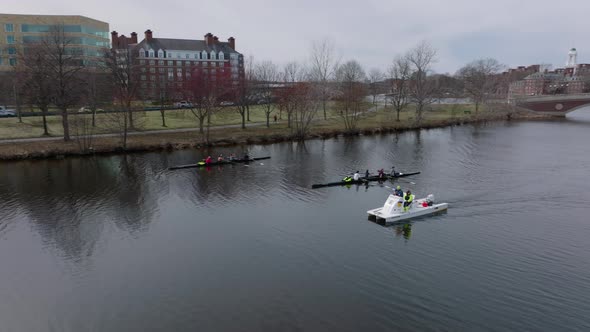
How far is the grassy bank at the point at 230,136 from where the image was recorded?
152ft

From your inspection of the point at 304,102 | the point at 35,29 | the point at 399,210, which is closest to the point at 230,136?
the point at 304,102

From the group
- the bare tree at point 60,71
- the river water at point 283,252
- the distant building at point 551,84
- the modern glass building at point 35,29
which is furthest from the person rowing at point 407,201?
the distant building at point 551,84

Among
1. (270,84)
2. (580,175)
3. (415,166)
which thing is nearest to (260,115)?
(270,84)

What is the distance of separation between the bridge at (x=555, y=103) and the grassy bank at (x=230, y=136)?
1358 centimetres

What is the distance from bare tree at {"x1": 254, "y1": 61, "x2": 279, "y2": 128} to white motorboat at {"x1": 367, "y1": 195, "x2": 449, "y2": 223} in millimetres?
43658

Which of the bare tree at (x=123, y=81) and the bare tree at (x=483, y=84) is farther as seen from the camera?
the bare tree at (x=483, y=84)

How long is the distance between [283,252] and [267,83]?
58466 mm

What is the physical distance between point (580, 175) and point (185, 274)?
39.8m

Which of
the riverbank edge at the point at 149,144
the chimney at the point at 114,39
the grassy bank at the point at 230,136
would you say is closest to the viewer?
the riverbank edge at the point at 149,144

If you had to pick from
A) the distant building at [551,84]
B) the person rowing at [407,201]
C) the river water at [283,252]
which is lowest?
the river water at [283,252]

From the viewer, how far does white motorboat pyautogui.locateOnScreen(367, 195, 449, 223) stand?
26.4m

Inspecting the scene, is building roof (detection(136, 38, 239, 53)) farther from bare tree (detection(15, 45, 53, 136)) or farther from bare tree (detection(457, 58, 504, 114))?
bare tree (detection(457, 58, 504, 114))

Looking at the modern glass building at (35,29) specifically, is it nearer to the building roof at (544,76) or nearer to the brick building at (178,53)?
the brick building at (178,53)

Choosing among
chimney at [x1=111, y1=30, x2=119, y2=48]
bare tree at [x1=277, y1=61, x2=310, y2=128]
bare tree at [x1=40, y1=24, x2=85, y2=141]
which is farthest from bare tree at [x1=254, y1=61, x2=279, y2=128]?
chimney at [x1=111, y1=30, x2=119, y2=48]
